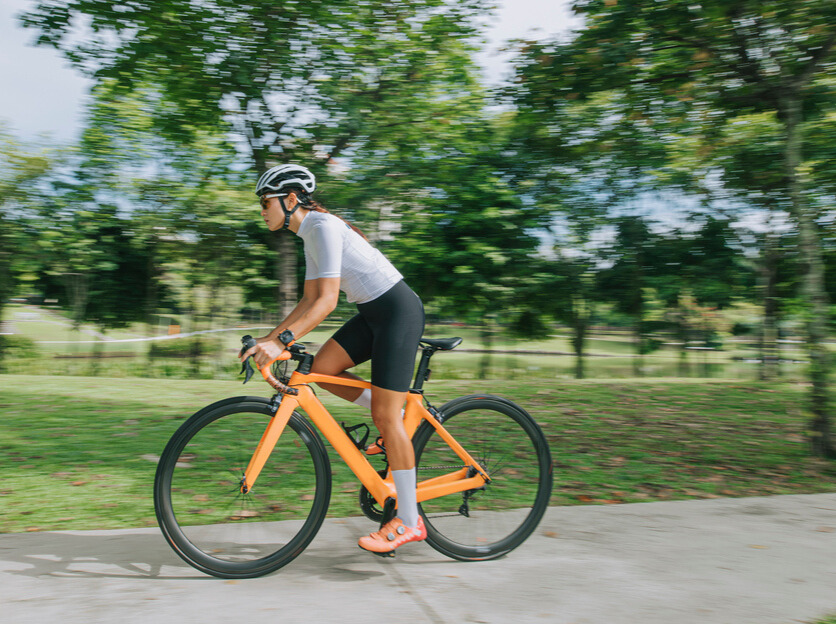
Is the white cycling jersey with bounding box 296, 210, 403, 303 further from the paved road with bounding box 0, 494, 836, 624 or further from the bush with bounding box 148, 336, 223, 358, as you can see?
the bush with bounding box 148, 336, 223, 358

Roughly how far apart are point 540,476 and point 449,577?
79 cm

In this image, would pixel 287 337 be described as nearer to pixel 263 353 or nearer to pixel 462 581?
pixel 263 353

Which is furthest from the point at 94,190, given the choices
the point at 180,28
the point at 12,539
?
the point at 12,539

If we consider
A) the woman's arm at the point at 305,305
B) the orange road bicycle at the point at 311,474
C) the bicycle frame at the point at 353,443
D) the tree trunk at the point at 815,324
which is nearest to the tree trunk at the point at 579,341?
the tree trunk at the point at 815,324

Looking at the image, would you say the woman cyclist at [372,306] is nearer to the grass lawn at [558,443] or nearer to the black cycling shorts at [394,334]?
the black cycling shorts at [394,334]

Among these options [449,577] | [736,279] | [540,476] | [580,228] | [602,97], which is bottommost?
[449,577]

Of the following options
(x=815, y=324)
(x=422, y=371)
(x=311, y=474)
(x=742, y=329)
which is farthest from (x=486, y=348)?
(x=311, y=474)

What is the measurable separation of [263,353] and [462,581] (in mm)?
1432

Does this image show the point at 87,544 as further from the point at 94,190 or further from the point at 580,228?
the point at 94,190

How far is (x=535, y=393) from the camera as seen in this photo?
1062 centimetres

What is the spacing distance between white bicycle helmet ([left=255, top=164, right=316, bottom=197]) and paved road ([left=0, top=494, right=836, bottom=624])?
184cm

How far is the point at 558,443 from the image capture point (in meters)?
6.92

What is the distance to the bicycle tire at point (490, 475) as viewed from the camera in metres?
3.66

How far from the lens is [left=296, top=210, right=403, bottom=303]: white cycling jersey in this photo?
326 centimetres
